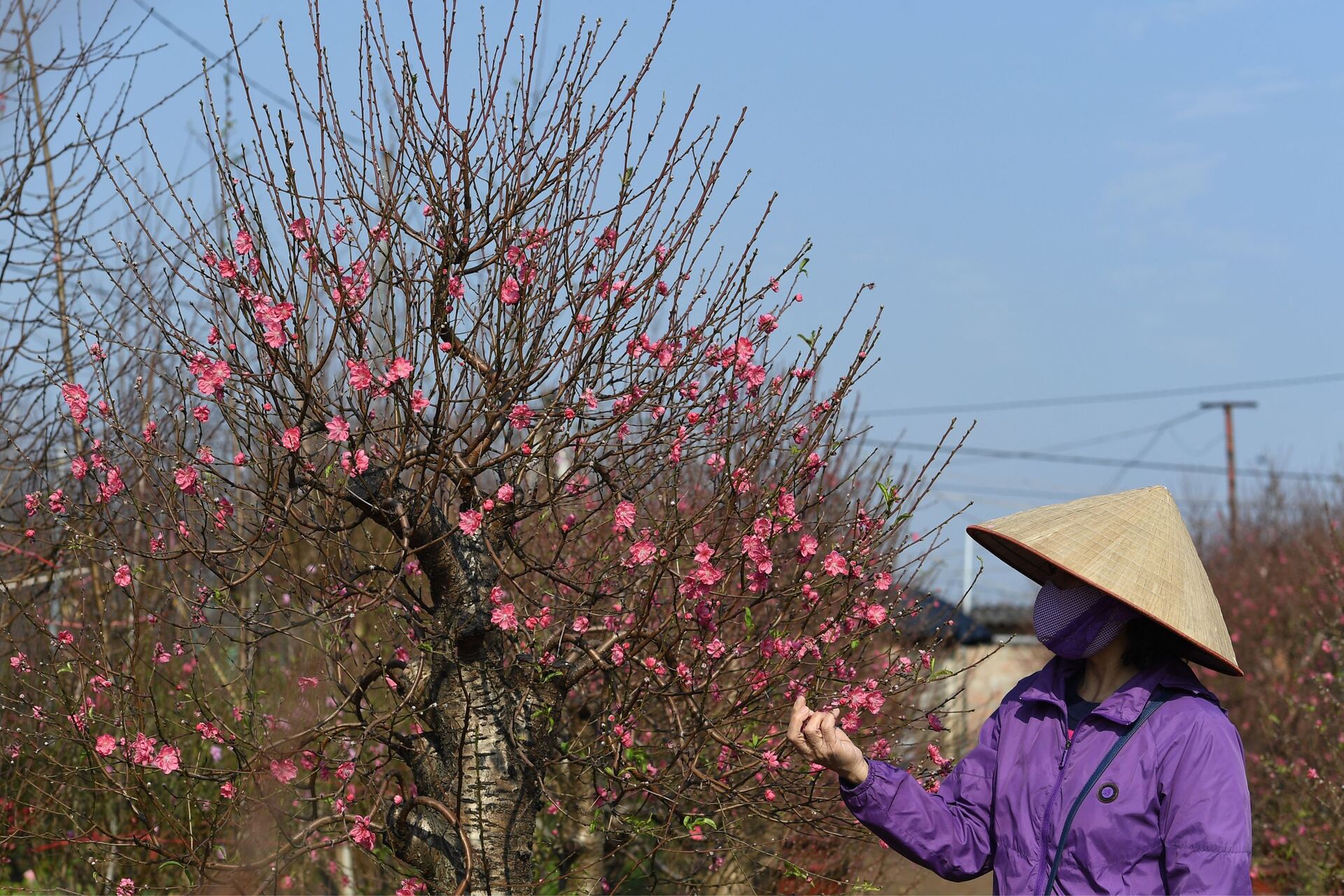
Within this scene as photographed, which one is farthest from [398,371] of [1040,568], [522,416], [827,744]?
[1040,568]

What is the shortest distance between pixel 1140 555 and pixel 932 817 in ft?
2.29

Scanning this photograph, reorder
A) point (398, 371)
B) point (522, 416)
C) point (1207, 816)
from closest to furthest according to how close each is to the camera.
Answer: point (1207, 816), point (398, 371), point (522, 416)

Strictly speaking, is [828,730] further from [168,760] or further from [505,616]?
[168,760]

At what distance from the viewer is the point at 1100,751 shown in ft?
8.71

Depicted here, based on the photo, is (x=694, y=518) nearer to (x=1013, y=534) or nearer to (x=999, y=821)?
(x=1013, y=534)

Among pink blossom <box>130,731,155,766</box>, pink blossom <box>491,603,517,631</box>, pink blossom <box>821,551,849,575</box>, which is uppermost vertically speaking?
pink blossom <box>821,551,849,575</box>

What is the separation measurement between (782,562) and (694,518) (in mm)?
774

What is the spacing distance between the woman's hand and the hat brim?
1.85 feet

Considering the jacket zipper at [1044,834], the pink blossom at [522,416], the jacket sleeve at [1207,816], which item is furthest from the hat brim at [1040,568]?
the pink blossom at [522,416]

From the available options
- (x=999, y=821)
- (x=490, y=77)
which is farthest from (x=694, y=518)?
(x=490, y=77)

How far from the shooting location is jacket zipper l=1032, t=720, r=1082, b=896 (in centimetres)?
263

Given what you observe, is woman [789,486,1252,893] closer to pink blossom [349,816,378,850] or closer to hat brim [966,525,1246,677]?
hat brim [966,525,1246,677]

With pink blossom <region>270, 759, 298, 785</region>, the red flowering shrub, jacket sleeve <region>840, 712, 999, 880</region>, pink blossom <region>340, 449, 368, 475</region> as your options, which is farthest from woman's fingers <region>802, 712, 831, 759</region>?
the red flowering shrub

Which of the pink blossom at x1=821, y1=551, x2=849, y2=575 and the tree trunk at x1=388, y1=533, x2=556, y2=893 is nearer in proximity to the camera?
the pink blossom at x1=821, y1=551, x2=849, y2=575
